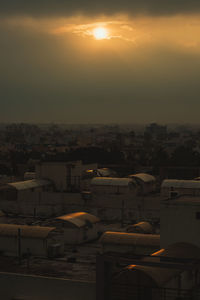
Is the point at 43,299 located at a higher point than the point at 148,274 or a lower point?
lower

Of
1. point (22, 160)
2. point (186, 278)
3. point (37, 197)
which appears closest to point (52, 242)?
point (186, 278)

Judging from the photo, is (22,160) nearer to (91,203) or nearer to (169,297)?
(91,203)

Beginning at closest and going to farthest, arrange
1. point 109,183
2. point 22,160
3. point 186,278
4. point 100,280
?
point 100,280 < point 186,278 < point 109,183 < point 22,160

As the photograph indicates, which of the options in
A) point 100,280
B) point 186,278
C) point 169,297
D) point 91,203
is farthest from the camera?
point 91,203

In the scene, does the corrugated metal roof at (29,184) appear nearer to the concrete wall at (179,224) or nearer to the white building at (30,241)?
the white building at (30,241)

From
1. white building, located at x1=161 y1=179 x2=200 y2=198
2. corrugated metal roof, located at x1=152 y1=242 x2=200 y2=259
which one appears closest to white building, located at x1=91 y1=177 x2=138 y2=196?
white building, located at x1=161 y1=179 x2=200 y2=198

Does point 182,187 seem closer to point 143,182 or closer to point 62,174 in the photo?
point 143,182

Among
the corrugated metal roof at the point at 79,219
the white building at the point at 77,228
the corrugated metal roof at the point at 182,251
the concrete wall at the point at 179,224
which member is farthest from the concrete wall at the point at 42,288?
the corrugated metal roof at the point at 79,219
